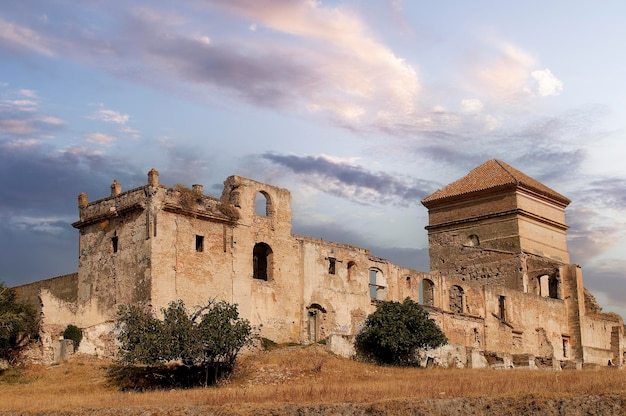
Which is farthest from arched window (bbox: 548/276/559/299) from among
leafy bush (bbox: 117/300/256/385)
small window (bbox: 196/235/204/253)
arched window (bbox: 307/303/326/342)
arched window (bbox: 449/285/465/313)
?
leafy bush (bbox: 117/300/256/385)

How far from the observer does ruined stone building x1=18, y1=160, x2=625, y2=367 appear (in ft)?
Answer: 107

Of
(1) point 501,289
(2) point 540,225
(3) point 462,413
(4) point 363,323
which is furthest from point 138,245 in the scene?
(2) point 540,225

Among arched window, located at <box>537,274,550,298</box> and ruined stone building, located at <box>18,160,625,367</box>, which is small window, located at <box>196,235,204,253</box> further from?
arched window, located at <box>537,274,550,298</box>

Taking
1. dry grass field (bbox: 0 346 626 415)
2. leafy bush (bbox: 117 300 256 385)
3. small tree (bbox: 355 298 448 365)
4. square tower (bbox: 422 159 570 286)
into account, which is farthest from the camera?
square tower (bbox: 422 159 570 286)

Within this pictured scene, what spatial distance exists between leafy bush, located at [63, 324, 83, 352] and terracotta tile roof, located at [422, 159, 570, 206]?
80.7 ft

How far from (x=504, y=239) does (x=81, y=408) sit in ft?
99.7

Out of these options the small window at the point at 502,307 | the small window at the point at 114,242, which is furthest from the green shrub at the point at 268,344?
the small window at the point at 502,307

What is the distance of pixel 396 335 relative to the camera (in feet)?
113

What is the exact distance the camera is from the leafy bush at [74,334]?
31163mm

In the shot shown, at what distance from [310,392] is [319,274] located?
13.8 meters

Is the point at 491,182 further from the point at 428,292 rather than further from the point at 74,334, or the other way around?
the point at 74,334

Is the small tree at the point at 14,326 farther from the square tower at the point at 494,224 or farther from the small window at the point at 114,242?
the square tower at the point at 494,224

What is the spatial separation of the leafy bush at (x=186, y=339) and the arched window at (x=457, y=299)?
53.1 feet

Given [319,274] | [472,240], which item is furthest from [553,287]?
[319,274]
